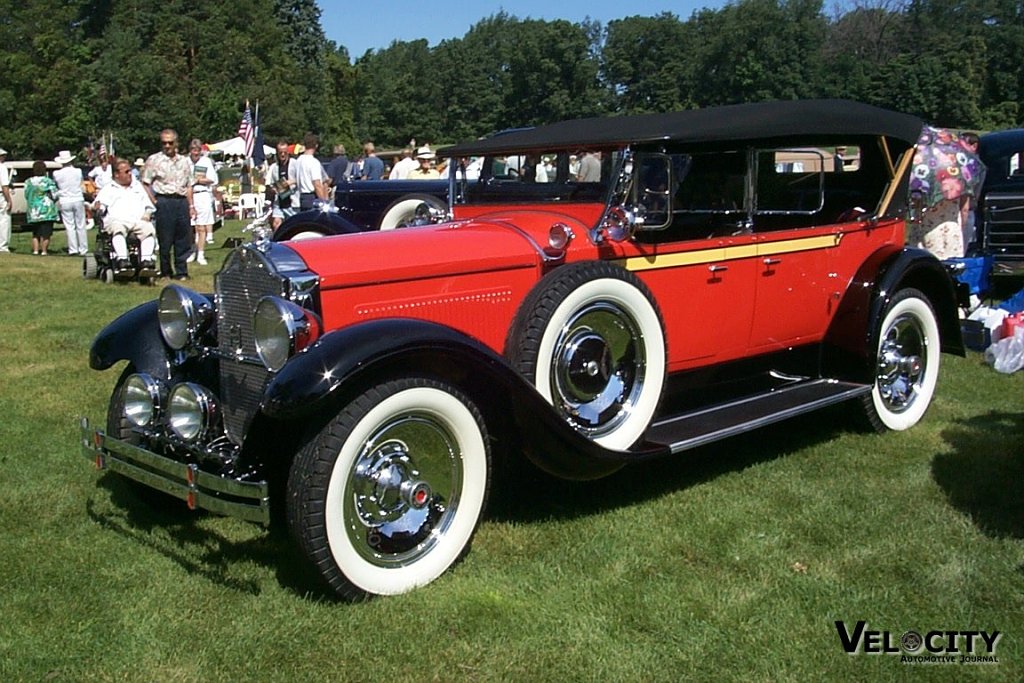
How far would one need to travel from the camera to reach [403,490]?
3.72 m

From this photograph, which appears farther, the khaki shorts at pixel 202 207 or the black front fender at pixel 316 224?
the khaki shorts at pixel 202 207

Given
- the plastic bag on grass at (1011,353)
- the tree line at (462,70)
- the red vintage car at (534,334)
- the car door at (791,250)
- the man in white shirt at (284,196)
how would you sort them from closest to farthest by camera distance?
the red vintage car at (534,334)
the car door at (791,250)
the plastic bag on grass at (1011,353)
the man in white shirt at (284,196)
the tree line at (462,70)

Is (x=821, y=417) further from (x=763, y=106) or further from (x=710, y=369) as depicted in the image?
(x=763, y=106)

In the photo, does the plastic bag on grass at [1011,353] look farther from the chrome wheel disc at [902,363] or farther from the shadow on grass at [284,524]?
the shadow on grass at [284,524]

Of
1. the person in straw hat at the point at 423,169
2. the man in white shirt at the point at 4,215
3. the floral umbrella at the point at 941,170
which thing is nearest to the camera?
the floral umbrella at the point at 941,170

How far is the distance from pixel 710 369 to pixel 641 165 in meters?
1.20

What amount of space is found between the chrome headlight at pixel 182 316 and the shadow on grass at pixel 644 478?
159 cm

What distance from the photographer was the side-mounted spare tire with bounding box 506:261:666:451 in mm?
4172

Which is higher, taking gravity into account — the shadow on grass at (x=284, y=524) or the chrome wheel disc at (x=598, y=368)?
the chrome wheel disc at (x=598, y=368)

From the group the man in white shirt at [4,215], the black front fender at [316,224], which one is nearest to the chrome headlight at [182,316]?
the black front fender at [316,224]

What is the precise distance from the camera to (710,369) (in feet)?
17.1

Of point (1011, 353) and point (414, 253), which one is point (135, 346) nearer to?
point (414, 253)

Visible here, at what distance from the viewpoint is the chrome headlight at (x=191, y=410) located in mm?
4008

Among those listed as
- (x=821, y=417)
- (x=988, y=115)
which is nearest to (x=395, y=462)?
(x=821, y=417)
